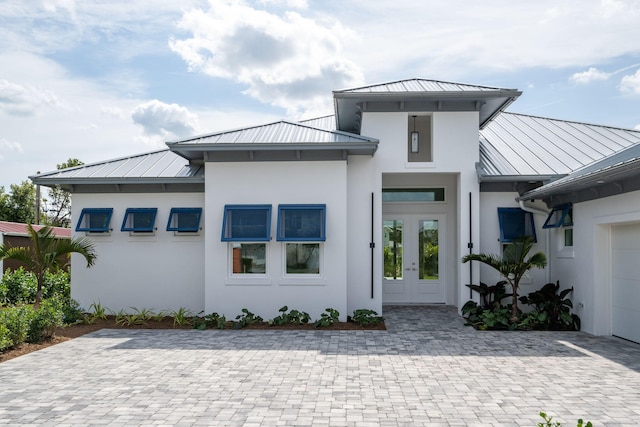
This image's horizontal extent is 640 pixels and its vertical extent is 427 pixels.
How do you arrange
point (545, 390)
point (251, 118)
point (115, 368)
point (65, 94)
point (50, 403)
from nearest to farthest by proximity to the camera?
1. point (50, 403)
2. point (545, 390)
3. point (115, 368)
4. point (65, 94)
5. point (251, 118)

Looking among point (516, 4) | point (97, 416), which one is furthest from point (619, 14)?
point (97, 416)

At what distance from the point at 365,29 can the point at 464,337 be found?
6835 millimetres

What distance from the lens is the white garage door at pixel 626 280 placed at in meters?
9.56

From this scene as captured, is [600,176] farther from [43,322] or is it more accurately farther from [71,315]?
[71,315]

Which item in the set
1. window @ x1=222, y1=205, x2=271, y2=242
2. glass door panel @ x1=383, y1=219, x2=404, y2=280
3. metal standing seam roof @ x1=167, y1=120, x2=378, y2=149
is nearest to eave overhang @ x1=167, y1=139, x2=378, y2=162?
metal standing seam roof @ x1=167, y1=120, x2=378, y2=149

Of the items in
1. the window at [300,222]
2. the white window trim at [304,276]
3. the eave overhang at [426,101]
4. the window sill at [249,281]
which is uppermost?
the eave overhang at [426,101]

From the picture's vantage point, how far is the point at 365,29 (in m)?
11.4

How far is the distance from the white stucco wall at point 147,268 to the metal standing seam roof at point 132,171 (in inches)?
20.9

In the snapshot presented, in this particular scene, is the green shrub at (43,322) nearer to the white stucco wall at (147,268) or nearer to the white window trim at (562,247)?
the white stucco wall at (147,268)

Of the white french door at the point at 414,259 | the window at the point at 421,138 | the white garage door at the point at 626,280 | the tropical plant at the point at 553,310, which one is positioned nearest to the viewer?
the white garage door at the point at 626,280

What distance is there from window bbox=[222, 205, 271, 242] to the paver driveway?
7.67 feet

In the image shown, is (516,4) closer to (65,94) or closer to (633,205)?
(633,205)

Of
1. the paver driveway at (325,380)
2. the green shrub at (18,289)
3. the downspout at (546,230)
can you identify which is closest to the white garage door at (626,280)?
the paver driveway at (325,380)

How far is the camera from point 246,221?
39.3 ft
